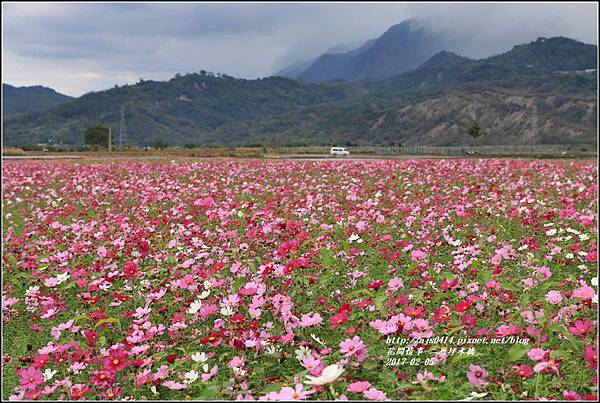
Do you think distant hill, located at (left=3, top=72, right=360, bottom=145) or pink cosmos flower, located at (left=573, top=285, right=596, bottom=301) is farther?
distant hill, located at (left=3, top=72, right=360, bottom=145)

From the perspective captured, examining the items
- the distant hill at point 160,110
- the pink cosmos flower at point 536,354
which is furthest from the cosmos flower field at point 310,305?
the distant hill at point 160,110

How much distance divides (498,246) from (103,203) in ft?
23.3

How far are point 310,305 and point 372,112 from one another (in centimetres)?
11963

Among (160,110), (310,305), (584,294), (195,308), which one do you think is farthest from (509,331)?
(160,110)

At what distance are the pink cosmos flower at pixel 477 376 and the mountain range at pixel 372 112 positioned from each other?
280 ft

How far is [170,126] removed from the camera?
493 ft

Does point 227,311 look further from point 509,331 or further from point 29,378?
point 509,331

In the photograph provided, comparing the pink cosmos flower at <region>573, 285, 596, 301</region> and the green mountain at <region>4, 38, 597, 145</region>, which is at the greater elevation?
the green mountain at <region>4, 38, 597, 145</region>

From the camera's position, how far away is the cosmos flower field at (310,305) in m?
2.84

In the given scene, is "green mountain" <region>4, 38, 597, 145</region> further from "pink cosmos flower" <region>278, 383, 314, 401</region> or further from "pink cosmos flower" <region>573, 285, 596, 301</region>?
"pink cosmos flower" <region>278, 383, 314, 401</region>

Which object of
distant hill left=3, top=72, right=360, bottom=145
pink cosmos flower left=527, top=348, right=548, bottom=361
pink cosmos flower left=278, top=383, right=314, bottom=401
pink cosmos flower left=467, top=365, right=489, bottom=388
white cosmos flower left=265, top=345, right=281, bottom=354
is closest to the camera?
pink cosmos flower left=278, top=383, right=314, bottom=401

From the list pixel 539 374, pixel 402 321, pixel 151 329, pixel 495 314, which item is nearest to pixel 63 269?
pixel 151 329

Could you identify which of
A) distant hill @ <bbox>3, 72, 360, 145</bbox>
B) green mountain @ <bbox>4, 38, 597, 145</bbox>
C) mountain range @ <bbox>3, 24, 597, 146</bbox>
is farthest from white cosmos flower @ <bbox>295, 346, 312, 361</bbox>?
distant hill @ <bbox>3, 72, 360, 145</bbox>

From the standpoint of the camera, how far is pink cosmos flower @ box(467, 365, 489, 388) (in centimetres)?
269
